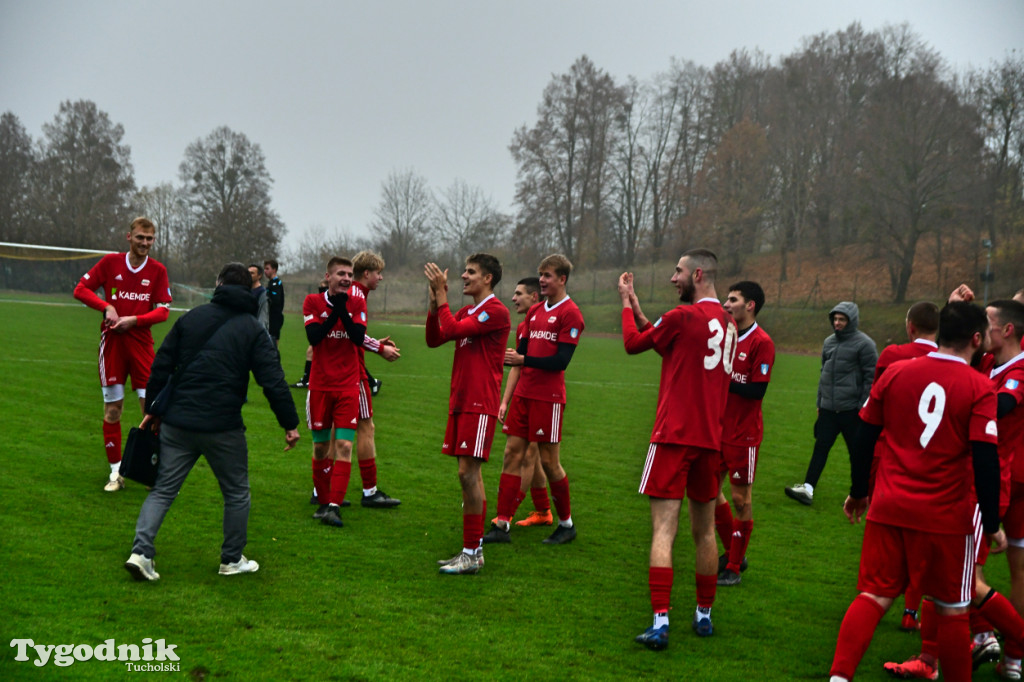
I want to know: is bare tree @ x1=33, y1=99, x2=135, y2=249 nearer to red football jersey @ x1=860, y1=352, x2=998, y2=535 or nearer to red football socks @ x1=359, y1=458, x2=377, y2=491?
red football socks @ x1=359, y1=458, x2=377, y2=491

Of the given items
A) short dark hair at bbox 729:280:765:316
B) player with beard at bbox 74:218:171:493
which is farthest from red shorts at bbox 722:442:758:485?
player with beard at bbox 74:218:171:493

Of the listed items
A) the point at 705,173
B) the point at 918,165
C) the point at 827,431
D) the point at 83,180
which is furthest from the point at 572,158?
the point at 827,431

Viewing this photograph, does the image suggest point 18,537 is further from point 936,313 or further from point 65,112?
point 65,112

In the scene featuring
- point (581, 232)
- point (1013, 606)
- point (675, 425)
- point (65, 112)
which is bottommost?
point (1013, 606)

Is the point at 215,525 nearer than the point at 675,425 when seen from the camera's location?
No

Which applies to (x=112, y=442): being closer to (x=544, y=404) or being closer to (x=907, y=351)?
(x=544, y=404)

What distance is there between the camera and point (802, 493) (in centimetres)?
883

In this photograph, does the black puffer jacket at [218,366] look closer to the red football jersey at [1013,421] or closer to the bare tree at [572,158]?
the red football jersey at [1013,421]

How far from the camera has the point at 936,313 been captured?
5.07 m

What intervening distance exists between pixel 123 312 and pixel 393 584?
3903 mm

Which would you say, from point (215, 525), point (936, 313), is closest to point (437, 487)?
point (215, 525)

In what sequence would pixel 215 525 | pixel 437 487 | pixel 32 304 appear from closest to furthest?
pixel 215 525
pixel 437 487
pixel 32 304

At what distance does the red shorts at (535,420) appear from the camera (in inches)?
259

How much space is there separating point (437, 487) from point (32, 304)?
31456 mm
